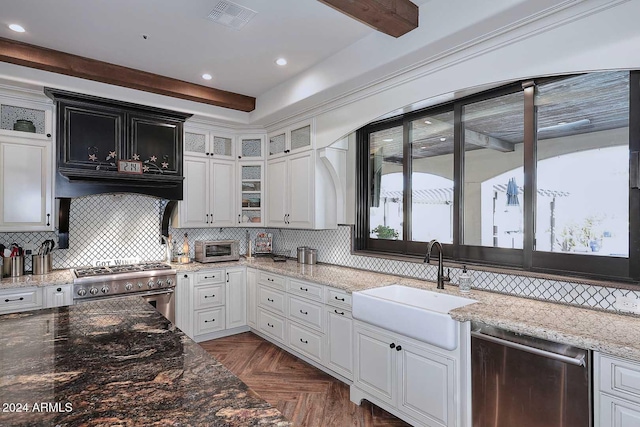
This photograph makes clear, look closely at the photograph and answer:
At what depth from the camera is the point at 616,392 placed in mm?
1615

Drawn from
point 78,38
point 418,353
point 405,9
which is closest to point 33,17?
point 78,38

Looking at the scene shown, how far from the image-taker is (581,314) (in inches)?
81.0

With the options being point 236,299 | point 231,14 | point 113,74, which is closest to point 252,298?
point 236,299

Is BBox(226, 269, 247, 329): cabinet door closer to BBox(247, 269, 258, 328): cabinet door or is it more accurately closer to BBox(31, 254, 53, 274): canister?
BBox(247, 269, 258, 328): cabinet door

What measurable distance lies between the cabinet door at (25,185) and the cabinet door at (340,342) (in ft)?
9.24

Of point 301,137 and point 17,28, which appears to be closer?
point 17,28

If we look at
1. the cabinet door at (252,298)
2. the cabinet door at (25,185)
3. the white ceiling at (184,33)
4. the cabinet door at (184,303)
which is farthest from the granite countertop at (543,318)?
the white ceiling at (184,33)

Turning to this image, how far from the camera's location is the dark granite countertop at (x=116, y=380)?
0.97 meters

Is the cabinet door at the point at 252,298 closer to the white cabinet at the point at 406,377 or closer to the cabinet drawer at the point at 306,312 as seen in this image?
the cabinet drawer at the point at 306,312

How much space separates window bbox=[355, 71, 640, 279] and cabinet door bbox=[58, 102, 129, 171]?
8.81 ft

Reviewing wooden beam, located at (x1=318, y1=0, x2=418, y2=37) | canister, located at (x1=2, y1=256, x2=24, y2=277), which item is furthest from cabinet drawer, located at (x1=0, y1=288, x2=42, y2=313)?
wooden beam, located at (x1=318, y1=0, x2=418, y2=37)

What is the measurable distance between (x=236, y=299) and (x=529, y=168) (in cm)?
335

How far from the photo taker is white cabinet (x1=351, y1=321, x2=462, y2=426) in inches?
85.7

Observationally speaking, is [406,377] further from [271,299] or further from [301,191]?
[301,191]
